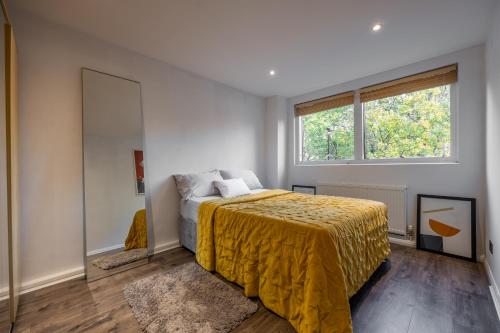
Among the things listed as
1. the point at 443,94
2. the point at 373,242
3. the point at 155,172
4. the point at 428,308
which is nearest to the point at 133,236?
the point at 155,172

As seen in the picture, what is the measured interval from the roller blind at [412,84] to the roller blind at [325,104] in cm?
21

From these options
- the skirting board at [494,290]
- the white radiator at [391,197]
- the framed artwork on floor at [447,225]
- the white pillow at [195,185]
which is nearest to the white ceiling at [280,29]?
the white pillow at [195,185]

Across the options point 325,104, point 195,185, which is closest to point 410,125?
point 325,104

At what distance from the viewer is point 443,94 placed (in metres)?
2.70

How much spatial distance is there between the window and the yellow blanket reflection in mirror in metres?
2.95

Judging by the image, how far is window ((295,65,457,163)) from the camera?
8.87 ft

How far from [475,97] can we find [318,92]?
1995 mm

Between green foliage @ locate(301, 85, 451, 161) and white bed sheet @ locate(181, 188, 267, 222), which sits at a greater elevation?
green foliage @ locate(301, 85, 451, 161)

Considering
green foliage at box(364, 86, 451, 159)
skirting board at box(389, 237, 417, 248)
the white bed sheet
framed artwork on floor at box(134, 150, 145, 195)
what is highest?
green foliage at box(364, 86, 451, 159)

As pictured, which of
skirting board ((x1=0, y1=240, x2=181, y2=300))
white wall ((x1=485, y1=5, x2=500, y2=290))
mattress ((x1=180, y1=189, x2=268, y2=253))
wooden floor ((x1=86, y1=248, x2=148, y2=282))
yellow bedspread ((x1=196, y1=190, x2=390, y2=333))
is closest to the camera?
yellow bedspread ((x1=196, y1=190, x2=390, y2=333))

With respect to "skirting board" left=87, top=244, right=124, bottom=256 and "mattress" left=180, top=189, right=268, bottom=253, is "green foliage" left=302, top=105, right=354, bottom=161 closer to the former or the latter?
"mattress" left=180, top=189, right=268, bottom=253

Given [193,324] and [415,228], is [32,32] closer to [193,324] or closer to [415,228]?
[193,324]

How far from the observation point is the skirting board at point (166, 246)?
2.66 metres

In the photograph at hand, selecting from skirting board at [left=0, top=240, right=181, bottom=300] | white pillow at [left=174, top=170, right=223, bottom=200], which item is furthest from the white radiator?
skirting board at [left=0, top=240, right=181, bottom=300]
